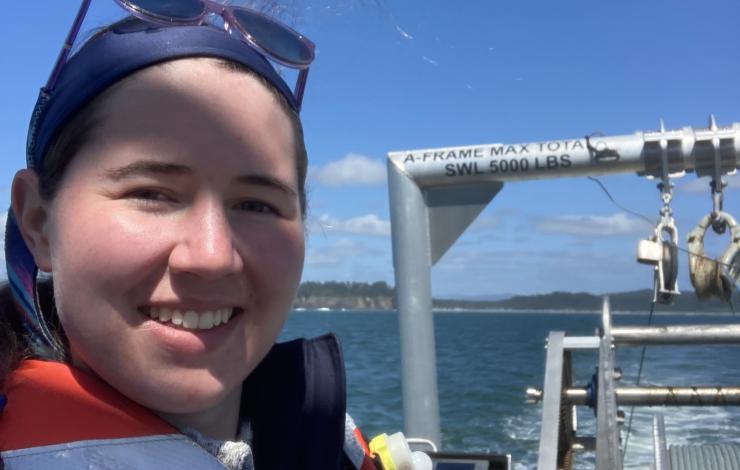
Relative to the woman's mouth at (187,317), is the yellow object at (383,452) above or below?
below

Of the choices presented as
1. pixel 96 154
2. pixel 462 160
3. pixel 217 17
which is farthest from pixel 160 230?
pixel 462 160

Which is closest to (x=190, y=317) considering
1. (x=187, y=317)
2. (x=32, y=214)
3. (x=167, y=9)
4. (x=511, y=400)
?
(x=187, y=317)

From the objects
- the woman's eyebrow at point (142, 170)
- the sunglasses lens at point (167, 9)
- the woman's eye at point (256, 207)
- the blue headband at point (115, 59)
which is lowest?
the woman's eye at point (256, 207)

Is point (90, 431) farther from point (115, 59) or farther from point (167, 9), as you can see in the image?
point (167, 9)

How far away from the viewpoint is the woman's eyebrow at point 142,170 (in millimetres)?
906

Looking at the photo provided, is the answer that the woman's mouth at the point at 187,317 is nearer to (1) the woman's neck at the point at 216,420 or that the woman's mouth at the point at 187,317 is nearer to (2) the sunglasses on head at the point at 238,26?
(1) the woman's neck at the point at 216,420

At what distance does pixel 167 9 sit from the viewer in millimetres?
1049

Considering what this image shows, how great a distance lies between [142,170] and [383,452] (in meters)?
0.78

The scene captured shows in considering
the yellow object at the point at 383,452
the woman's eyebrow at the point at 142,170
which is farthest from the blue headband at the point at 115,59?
the yellow object at the point at 383,452

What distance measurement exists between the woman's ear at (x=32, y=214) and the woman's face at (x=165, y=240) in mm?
18

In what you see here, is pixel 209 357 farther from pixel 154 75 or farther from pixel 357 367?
pixel 357 367

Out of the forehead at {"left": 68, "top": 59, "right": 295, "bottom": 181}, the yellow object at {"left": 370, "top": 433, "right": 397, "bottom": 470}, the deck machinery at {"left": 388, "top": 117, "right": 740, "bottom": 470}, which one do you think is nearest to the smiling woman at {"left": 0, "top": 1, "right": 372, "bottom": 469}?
the forehead at {"left": 68, "top": 59, "right": 295, "bottom": 181}

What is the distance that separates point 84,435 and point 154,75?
0.43m

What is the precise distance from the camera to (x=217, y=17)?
44.9 inches
